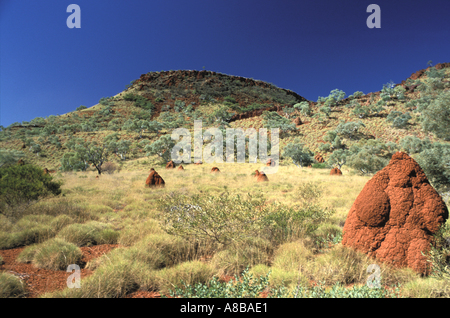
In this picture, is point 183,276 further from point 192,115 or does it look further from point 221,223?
point 192,115

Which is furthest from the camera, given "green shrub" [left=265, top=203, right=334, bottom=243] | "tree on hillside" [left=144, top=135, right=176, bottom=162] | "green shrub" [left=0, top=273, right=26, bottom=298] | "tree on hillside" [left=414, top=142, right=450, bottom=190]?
"tree on hillside" [left=144, top=135, right=176, bottom=162]

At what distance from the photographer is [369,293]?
261 centimetres

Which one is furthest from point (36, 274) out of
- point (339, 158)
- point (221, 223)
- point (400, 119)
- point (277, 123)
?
point (277, 123)

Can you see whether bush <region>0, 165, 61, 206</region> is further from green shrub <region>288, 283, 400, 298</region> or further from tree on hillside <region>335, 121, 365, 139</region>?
tree on hillside <region>335, 121, 365, 139</region>

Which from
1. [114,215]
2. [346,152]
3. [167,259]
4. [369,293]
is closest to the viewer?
[369,293]

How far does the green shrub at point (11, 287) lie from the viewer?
117 inches

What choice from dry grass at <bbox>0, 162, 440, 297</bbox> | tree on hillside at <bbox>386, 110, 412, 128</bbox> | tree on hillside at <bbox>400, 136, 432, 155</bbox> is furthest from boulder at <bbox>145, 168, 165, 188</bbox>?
tree on hillside at <bbox>386, 110, 412, 128</bbox>

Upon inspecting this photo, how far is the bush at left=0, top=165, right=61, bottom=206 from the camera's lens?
21.9ft

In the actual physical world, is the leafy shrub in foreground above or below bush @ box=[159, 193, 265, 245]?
below

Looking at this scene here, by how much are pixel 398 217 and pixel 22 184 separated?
11.0 meters

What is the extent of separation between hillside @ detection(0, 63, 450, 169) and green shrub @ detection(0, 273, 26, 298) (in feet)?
118

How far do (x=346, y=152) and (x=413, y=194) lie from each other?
3106 cm
